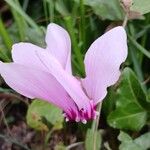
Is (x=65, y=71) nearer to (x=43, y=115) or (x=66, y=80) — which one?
(x=66, y=80)

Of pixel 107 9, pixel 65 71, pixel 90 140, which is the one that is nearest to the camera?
pixel 65 71

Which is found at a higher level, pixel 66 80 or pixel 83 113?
pixel 66 80

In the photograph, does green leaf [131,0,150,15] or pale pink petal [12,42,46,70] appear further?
green leaf [131,0,150,15]

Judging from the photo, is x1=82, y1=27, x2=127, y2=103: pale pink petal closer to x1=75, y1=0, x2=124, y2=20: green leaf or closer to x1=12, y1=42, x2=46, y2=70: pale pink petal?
x1=12, y1=42, x2=46, y2=70: pale pink petal

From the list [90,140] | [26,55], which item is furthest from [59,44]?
[90,140]

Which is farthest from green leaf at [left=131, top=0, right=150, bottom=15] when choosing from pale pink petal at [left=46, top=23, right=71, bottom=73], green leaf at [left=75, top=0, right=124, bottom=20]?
pale pink petal at [left=46, top=23, right=71, bottom=73]

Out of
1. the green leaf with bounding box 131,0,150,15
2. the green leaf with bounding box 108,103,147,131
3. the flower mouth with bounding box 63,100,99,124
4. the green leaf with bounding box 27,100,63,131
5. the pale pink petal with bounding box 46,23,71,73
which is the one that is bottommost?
the green leaf with bounding box 108,103,147,131

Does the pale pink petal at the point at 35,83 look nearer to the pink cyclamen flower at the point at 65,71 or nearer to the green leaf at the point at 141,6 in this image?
the pink cyclamen flower at the point at 65,71
